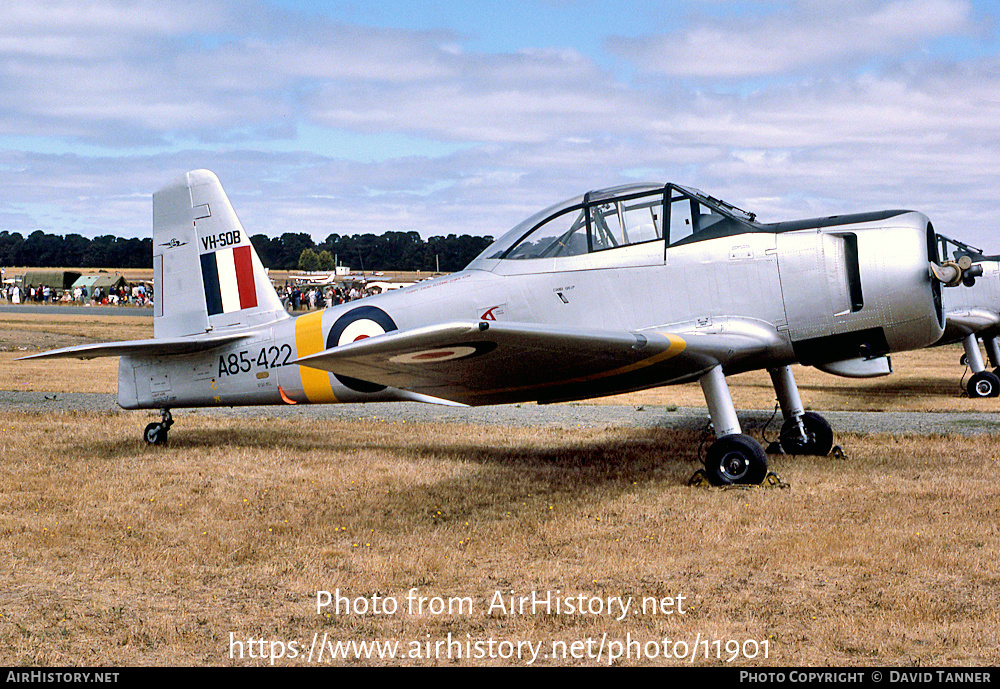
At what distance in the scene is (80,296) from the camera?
64.4m

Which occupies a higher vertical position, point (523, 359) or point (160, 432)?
point (523, 359)

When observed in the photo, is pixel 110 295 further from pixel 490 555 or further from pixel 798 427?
pixel 490 555

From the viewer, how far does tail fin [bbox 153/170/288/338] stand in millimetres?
9664

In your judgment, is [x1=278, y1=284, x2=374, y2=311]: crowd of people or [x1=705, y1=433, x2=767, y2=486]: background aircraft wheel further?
[x1=278, y1=284, x2=374, y2=311]: crowd of people

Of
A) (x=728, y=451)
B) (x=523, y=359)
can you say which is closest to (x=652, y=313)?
(x=728, y=451)

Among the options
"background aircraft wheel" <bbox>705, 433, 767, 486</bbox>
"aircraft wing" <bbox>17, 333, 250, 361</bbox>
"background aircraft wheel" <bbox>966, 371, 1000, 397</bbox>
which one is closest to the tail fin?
"aircraft wing" <bbox>17, 333, 250, 361</bbox>

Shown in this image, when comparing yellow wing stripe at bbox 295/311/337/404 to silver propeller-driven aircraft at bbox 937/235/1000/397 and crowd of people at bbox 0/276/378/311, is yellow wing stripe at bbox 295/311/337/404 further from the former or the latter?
crowd of people at bbox 0/276/378/311

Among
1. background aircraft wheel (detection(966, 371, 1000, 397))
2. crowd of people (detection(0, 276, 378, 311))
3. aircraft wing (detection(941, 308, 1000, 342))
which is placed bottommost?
background aircraft wheel (detection(966, 371, 1000, 397))

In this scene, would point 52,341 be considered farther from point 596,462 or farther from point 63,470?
point 596,462

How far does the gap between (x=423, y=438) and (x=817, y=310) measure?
16.2 feet

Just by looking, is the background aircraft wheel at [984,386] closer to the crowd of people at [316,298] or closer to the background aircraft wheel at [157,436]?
the background aircraft wheel at [157,436]

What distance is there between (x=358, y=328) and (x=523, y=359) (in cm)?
263

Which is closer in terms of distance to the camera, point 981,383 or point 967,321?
point 981,383

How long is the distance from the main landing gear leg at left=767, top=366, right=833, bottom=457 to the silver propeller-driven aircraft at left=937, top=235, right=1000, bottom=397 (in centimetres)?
703
